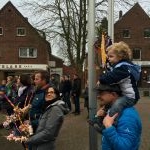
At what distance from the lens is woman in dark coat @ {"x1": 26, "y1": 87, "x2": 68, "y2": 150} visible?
21.2ft

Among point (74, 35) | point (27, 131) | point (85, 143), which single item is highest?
point (74, 35)

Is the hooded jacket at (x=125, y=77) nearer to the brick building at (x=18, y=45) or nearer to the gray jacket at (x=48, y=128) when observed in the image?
the gray jacket at (x=48, y=128)

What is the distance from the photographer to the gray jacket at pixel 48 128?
6.45 meters

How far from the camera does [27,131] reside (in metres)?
7.18

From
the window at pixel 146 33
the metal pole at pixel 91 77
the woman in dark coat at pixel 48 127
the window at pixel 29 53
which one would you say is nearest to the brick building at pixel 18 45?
the window at pixel 29 53

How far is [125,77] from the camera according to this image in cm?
465

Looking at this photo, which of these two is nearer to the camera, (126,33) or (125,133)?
(125,133)

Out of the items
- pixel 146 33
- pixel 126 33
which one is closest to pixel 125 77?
pixel 126 33

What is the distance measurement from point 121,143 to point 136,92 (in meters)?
0.71

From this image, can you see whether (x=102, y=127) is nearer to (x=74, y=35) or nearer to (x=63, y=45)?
(x=74, y=35)

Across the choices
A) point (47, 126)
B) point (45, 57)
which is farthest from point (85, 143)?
point (45, 57)

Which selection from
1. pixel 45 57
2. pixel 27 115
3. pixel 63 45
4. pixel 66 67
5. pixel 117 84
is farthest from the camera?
pixel 66 67

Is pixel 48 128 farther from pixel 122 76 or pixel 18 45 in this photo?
pixel 18 45

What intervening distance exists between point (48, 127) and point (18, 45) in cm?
5882
